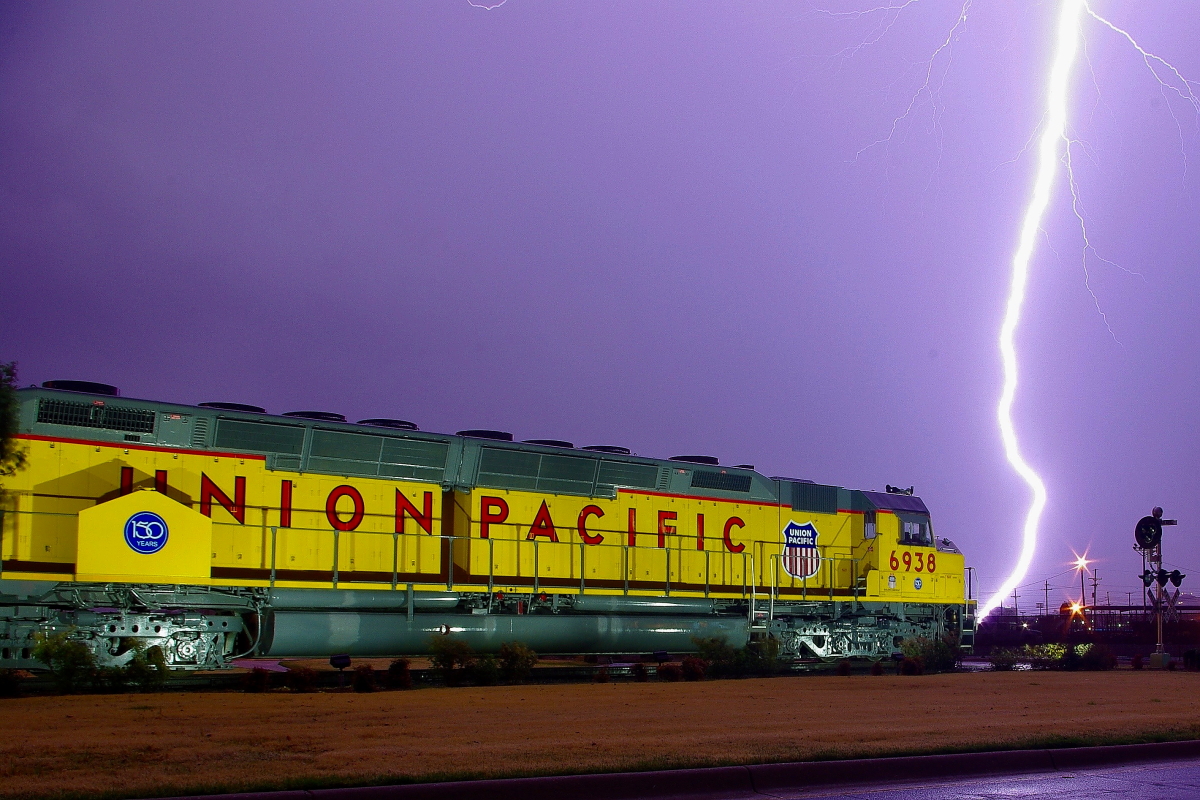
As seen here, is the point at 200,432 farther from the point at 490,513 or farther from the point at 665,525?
the point at 665,525

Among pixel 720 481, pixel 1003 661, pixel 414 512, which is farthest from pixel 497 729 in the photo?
pixel 1003 661

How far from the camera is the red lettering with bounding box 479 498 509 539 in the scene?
728 inches

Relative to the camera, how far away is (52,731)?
9820 millimetres

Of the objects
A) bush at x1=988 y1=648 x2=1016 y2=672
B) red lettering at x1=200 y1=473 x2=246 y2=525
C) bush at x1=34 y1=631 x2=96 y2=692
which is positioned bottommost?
bush at x1=988 y1=648 x2=1016 y2=672

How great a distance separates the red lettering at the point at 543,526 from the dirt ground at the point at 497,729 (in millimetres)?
3446

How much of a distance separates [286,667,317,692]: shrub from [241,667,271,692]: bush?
0.30 meters

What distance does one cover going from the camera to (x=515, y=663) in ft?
55.7

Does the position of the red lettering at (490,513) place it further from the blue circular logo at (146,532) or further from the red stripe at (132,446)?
the blue circular logo at (146,532)

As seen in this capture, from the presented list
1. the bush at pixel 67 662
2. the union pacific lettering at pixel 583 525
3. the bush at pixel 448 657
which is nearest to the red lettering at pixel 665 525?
the union pacific lettering at pixel 583 525

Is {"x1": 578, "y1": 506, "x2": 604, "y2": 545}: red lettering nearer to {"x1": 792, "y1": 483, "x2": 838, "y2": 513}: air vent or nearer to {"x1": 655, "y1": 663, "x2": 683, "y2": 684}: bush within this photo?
{"x1": 655, "y1": 663, "x2": 683, "y2": 684}: bush

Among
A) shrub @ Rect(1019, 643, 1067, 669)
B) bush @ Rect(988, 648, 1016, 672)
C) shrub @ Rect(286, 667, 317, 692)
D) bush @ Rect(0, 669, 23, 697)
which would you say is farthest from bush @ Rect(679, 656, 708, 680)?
shrub @ Rect(1019, 643, 1067, 669)

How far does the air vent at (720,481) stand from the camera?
2156cm

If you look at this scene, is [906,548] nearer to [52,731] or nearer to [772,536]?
[772,536]

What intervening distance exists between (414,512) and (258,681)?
13.4 feet
